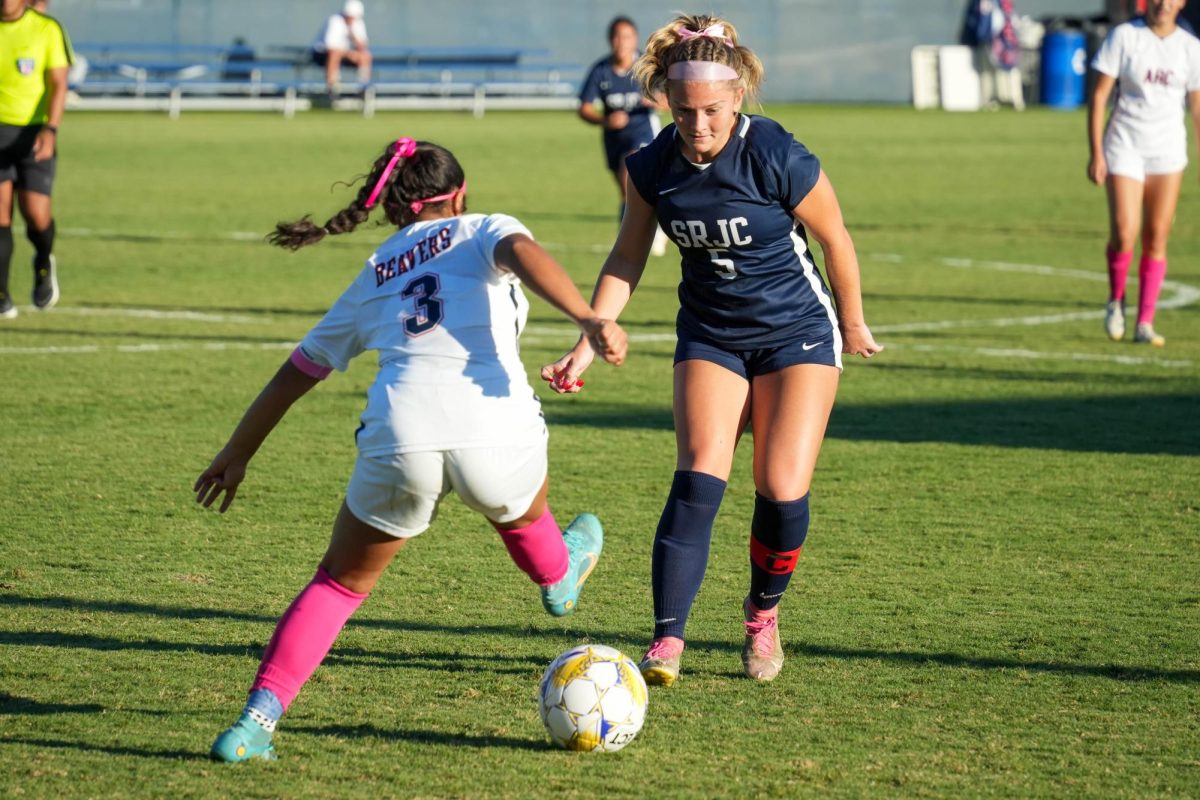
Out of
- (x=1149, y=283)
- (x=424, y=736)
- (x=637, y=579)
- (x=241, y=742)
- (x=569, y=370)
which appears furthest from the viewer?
(x=1149, y=283)

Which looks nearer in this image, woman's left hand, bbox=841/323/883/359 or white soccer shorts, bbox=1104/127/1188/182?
woman's left hand, bbox=841/323/883/359

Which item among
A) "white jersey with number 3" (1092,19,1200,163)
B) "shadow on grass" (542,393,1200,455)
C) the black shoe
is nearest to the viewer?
"shadow on grass" (542,393,1200,455)

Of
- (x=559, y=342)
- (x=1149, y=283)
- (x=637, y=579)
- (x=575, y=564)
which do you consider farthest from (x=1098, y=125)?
(x=575, y=564)

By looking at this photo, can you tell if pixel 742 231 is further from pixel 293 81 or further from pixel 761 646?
pixel 293 81

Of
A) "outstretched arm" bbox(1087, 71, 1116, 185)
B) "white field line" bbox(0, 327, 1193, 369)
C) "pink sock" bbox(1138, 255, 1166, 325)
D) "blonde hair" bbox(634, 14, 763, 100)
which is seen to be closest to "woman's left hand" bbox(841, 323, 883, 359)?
"blonde hair" bbox(634, 14, 763, 100)

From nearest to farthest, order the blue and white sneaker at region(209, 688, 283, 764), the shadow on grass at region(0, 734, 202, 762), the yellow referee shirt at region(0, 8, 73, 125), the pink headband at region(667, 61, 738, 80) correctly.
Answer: the blue and white sneaker at region(209, 688, 283, 764), the shadow on grass at region(0, 734, 202, 762), the pink headband at region(667, 61, 738, 80), the yellow referee shirt at region(0, 8, 73, 125)

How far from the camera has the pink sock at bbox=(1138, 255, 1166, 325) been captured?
428 inches

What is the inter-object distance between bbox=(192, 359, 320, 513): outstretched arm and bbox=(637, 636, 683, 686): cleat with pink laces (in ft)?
4.21

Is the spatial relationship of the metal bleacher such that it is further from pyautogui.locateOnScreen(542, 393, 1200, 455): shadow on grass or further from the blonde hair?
the blonde hair

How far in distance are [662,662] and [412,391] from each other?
1218 mm

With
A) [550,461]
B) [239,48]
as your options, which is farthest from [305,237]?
[239,48]

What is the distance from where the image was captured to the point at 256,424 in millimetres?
4250

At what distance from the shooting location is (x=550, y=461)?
25.5ft

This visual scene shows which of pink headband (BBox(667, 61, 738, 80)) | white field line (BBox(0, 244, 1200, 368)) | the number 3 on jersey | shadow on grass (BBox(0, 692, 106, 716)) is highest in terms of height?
pink headband (BBox(667, 61, 738, 80))
